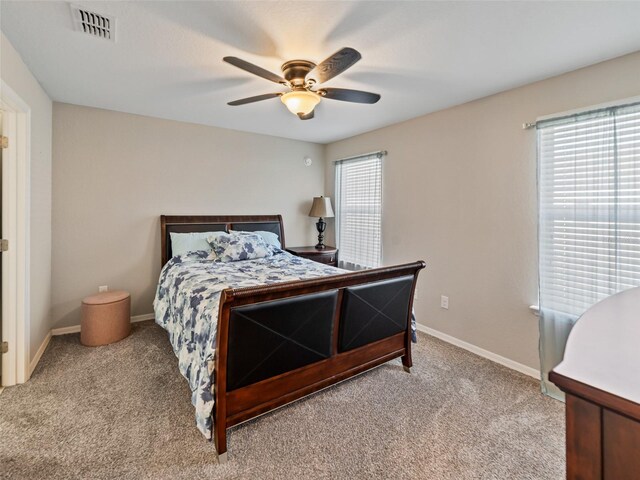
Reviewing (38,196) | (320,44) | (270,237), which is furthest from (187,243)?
(320,44)

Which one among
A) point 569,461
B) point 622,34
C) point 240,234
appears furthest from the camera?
point 240,234

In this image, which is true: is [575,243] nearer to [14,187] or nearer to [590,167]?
[590,167]

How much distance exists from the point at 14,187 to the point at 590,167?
13.6 feet

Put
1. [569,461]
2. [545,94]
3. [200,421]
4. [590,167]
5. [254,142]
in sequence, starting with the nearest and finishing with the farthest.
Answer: [569,461] → [200,421] → [590,167] → [545,94] → [254,142]

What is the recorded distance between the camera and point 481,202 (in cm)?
291

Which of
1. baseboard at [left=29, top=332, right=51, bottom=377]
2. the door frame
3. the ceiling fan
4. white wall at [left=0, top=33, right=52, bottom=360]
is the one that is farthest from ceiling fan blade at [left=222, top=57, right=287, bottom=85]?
baseboard at [left=29, top=332, right=51, bottom=377]

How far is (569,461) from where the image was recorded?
57 centimetres

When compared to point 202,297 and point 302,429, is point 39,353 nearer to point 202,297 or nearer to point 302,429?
point 202,297

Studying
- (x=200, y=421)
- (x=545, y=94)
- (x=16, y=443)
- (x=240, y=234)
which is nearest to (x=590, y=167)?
(x=545, y=94)

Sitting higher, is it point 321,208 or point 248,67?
point 248,67

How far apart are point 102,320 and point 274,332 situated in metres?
2.18

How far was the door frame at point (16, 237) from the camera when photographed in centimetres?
223

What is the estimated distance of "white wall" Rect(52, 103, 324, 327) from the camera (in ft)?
10.5

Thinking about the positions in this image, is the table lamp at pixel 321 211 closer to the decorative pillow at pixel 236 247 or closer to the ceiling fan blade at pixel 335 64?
the decorative pillow at pixel 236 247
